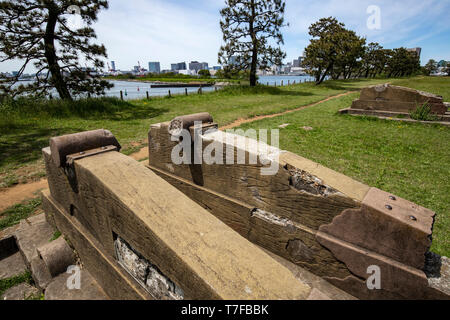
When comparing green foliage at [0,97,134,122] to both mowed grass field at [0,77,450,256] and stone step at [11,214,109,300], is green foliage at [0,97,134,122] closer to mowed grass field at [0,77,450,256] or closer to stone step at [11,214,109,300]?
mowed grass field at [0,77,450,256]

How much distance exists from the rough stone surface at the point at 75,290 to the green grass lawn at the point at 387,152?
325cm

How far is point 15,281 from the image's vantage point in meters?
2.12

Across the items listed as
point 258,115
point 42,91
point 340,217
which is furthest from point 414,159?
point 42,91

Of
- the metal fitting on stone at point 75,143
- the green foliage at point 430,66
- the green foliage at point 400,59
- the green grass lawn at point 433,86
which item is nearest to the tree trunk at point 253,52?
the green grass lawn at point 433,86

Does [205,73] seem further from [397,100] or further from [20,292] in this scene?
[20,292]

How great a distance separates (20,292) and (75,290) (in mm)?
652

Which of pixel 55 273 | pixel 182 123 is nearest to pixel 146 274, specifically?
pixel 55 273

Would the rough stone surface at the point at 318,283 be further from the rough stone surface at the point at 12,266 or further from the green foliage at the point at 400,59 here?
the green foliage at the point at 400,59

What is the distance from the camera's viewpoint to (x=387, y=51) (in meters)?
52.0

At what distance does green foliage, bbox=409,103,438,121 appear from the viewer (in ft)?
23.6

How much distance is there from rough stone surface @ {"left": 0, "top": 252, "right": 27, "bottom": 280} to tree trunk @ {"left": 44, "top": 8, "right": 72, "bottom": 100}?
10132 mm
